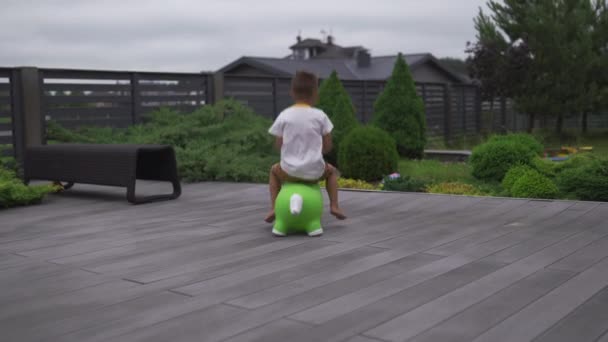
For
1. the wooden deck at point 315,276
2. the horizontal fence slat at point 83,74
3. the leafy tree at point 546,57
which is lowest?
the wooden deck at point 315,276

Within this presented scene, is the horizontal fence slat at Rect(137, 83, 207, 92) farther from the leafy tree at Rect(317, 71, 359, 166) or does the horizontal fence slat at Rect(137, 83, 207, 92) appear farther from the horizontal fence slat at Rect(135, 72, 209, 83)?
the leafy tree at Rect(317, 71, 359, 166)

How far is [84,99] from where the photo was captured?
395 inches

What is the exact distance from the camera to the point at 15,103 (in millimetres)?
9242

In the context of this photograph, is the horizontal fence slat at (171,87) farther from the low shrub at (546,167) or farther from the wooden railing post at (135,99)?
the low shrub at (546,167)

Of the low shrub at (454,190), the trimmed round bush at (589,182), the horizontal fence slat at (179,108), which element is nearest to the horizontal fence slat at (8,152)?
the horizontal fence slat at (179,108)

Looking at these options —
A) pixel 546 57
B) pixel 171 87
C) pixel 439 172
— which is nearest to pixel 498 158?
pixel 439 172

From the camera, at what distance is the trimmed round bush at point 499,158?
8.67 metres

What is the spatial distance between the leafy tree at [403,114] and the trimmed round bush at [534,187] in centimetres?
580

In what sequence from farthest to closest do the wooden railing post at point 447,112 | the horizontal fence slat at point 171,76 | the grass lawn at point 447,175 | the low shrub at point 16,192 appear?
1. the wooden railing post at point 447,112
2. the horizontal fence slat at point 171,76
3. the grass lawn at point 447,175
4. the low shrub at point 16,192

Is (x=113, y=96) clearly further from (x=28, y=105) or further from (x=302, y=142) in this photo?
(x=302, y=142)

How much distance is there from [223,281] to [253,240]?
1.19 m

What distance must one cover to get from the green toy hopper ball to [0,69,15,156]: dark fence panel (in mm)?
5814

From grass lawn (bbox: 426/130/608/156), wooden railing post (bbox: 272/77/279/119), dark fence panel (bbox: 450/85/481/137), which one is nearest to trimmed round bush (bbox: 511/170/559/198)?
wooden railing post (bbox: 272/77/279/119)

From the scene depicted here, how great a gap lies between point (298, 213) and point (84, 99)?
21.0 ft
